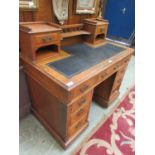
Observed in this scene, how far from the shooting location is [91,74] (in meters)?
1.06

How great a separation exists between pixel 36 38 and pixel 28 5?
1.03 ft

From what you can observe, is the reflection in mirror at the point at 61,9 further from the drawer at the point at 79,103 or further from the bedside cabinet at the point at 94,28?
the drawer at the point at 79,103

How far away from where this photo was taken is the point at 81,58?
128cm

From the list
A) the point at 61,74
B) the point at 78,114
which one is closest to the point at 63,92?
the point at 61,74

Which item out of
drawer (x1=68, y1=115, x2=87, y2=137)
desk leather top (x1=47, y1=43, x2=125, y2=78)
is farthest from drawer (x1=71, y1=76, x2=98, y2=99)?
drawer (x1=68, y1=115, x2=87, y2=137)

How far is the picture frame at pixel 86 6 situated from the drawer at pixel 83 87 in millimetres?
902

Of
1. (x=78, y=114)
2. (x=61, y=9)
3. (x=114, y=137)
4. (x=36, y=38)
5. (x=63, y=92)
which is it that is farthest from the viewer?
(x=114, y=137)

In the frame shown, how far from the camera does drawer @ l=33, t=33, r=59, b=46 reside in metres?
1.06

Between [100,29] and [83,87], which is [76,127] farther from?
[100,29]

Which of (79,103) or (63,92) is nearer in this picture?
(63,92)

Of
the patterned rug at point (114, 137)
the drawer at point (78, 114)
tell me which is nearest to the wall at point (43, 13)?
the drawer at point (78, 114)

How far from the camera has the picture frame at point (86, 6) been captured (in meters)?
1.53

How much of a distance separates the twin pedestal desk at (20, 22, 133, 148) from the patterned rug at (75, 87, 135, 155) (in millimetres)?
171

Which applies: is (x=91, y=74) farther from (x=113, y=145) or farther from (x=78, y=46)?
(x=113, y=145)
